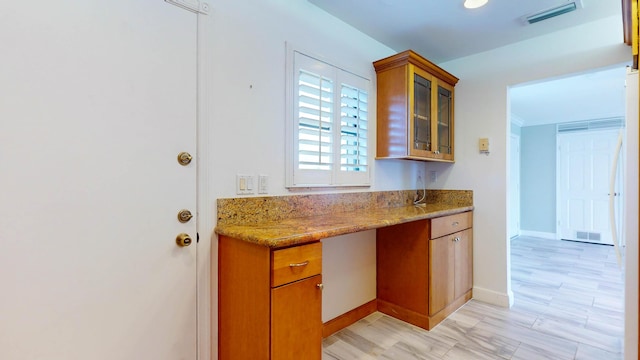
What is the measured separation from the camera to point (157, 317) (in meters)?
1.41

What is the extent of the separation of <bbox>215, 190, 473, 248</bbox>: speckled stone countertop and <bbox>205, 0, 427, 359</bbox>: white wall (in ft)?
0.28

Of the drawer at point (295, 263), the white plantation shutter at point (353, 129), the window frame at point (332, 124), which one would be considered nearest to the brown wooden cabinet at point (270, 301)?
the drawer at point (295, 263)

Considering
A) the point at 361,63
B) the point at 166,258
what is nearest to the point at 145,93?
the point at 166,258

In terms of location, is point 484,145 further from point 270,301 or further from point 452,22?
point 270,301

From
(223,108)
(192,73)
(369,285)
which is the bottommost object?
(369,285)

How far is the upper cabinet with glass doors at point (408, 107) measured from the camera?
2402mm

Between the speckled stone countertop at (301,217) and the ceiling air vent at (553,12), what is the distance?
1.54 metres

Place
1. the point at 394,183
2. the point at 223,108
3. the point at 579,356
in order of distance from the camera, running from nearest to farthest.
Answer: the point at 223,108
the point at 579,356
the point at 394,183

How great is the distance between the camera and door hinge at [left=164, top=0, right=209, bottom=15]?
146cm

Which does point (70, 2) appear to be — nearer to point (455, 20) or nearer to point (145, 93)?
point (145, 93)

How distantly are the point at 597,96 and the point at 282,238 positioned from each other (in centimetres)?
503

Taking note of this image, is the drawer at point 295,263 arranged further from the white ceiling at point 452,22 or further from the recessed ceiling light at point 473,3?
the recessed ceiling light at point 473,3

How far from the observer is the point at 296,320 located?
1339 mm

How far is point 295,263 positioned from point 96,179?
0.90 meters
